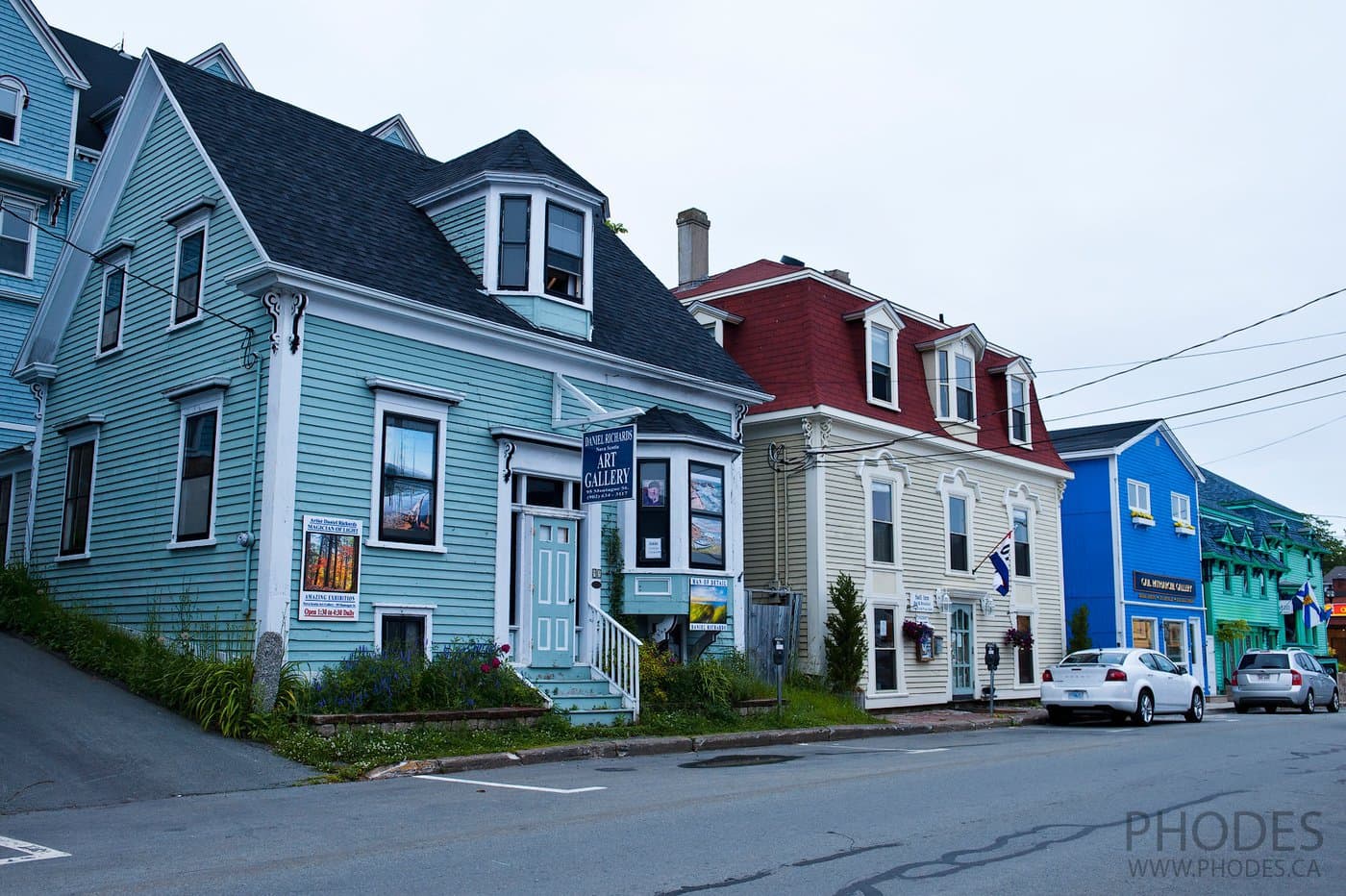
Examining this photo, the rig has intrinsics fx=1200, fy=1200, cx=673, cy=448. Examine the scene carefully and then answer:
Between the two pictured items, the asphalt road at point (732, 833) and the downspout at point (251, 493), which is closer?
the asphalt road at point (732, 833)

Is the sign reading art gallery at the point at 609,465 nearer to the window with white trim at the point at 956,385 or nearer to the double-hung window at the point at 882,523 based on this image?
the double-hung window at the point at 882,523

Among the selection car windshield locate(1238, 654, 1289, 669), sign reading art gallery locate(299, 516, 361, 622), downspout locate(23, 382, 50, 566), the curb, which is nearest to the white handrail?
the curb

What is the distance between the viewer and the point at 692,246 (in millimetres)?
29781

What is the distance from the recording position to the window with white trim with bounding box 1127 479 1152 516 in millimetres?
33844

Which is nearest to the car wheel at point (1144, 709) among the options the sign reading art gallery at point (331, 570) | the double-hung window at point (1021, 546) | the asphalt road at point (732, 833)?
the double-hung window at point (1021, 546)

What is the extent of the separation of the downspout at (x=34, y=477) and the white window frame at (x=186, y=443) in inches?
180

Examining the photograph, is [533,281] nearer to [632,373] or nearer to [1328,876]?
[632,373]

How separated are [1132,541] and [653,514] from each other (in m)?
20.2

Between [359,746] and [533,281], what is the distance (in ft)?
24.9

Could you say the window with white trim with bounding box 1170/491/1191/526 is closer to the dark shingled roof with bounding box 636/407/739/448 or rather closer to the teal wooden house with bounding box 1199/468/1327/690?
the teal wooden house with bounding box 1199/468/1327/690

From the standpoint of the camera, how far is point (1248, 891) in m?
6.94

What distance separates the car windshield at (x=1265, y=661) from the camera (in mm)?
29695

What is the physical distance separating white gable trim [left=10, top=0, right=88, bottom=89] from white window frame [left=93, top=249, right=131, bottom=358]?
28.7ft

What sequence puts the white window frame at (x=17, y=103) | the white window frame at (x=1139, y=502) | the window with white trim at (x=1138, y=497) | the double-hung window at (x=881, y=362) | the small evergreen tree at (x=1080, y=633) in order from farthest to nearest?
the window with white trim at (x=1138, y=497) → the white window frame at (x=1139, y=502) → the small evergreen tree at (x=1080, y=633) → the double-hung window at (x=881, y=362) → the white window frame at (x=17, y=103)
